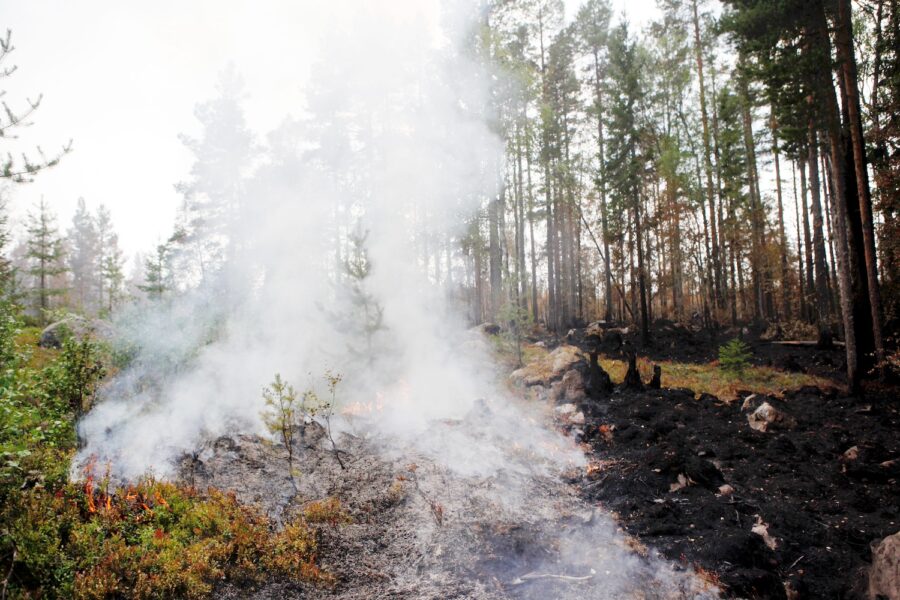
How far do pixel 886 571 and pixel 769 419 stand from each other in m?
5.44

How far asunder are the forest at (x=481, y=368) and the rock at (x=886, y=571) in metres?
0.02

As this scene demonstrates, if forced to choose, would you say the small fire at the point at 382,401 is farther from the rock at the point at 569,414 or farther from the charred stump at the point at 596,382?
the charred stump at the point at 596,382

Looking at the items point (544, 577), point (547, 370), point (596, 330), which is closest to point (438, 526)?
point (544, 577)

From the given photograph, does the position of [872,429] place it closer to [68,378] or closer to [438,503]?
[438,503]

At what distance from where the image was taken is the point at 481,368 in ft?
45.3

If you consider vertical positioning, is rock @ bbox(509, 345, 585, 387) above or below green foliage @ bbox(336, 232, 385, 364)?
below

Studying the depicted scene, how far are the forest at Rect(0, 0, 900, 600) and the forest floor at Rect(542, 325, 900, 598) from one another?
5cm

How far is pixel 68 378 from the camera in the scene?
7.19 m

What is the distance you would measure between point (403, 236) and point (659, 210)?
10991 millimetres

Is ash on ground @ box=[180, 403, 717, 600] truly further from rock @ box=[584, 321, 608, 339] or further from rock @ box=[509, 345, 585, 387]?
rock @ box=[584, 321, 608, 339]

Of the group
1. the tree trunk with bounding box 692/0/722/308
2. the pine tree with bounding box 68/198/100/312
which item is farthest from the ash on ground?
the pine tree with bounding box 68/198/100/312

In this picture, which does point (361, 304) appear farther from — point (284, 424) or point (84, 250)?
point (84, 250)

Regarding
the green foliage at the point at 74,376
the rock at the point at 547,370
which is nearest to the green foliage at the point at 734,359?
the rock at the point at 547,370

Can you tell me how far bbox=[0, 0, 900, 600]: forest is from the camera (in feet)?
14.8
